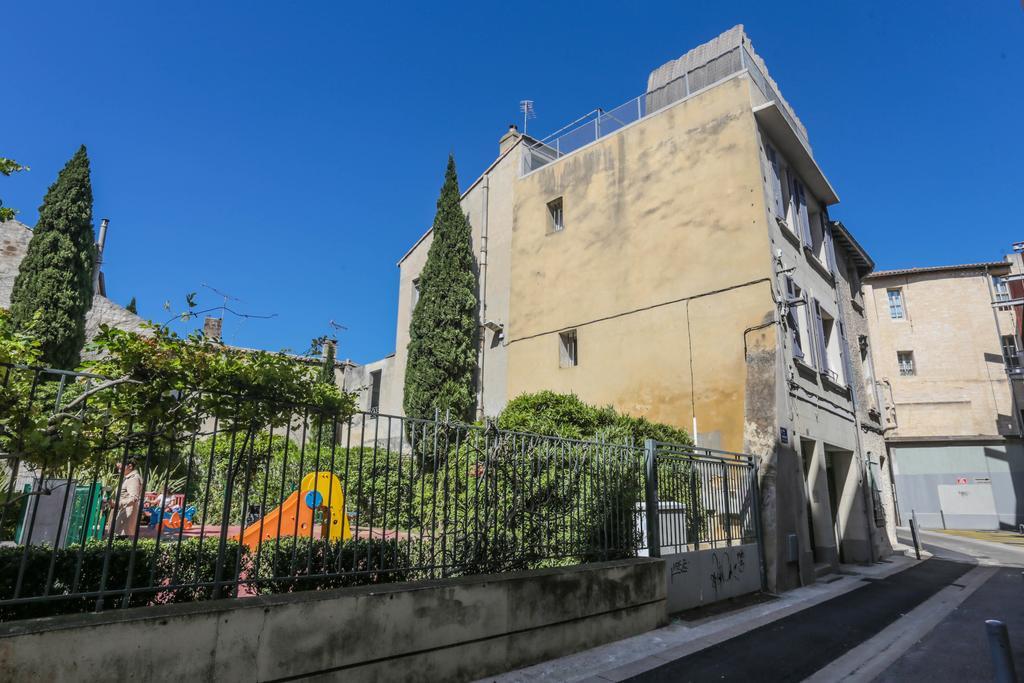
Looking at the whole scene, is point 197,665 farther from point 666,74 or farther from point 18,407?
point 666,74

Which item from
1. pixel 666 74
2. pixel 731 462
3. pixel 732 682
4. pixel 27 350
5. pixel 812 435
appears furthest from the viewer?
pixel 666 74

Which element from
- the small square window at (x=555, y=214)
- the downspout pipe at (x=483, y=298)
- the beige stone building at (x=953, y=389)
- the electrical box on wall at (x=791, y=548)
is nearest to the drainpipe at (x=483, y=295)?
the downspout pipe at (x=483, y=298)

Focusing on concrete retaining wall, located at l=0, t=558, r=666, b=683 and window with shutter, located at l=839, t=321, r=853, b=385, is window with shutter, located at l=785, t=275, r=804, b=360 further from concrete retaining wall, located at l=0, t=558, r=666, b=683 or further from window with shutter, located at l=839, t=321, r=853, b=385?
concrete retaining wall, located at l=0, t=558, r=666, b=683

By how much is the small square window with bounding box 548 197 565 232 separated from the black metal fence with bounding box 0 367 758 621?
9.54 meters

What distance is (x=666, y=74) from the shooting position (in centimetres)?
1517

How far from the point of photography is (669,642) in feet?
20.2

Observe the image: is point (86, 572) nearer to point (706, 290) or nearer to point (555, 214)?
point (706, 290)

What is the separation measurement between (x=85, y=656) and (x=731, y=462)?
8.68 meters

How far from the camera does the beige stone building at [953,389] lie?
25000 mm

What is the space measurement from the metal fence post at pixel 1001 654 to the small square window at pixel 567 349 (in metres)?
11.8

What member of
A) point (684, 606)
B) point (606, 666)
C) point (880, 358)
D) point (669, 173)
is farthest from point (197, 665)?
point (880, 358)

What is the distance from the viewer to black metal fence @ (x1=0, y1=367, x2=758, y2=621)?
3.75 metres

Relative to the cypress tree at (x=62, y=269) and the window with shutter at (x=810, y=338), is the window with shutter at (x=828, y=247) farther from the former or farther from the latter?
the cypress tree at (x=62, y=269)

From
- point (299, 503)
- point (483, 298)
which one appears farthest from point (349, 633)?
point (483, 298)
